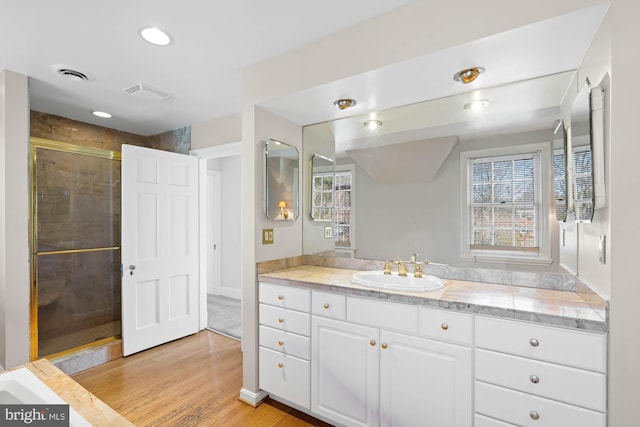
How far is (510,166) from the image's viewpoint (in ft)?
6.66

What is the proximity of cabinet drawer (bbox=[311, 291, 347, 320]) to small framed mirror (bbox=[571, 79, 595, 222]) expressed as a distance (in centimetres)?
130

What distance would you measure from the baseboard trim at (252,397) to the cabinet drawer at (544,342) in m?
1.59

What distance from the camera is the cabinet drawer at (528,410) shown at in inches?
52.5

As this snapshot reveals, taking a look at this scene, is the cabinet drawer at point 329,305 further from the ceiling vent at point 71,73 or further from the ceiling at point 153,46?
the ceiling vent at point 71,73

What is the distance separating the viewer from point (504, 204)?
2061mm

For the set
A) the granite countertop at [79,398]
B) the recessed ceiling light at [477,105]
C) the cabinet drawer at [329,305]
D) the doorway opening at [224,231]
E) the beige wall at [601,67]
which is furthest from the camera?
the doorway opening at [224,231]

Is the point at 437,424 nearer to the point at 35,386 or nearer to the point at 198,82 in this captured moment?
the point at 35,386

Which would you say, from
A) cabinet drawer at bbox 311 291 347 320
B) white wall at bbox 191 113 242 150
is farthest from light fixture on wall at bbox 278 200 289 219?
white wall at bbox 191 113 242 150

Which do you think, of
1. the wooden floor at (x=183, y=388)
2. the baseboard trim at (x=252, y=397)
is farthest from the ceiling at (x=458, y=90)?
the wooden floor at (x=183, y=388)

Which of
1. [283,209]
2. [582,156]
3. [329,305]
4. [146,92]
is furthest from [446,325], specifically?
[146,92]

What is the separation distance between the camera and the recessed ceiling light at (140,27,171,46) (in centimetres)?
190

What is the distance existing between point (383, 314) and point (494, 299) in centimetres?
58

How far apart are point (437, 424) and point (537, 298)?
32.8 inches

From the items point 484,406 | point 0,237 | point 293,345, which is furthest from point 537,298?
point 0,237
